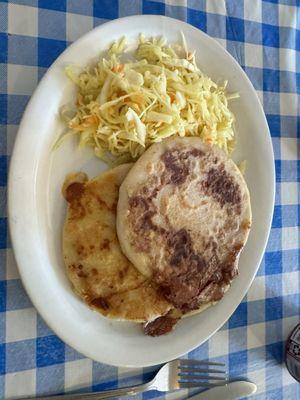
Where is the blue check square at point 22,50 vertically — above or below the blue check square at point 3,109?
above

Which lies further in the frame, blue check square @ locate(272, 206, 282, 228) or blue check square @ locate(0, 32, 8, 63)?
blue check square @ locate(272, 206, 282, 228)

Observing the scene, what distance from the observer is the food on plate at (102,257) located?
1.27 metres

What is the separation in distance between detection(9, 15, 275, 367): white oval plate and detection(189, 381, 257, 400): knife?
26 centimetres

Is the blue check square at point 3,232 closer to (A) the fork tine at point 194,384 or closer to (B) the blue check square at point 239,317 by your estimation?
(A) the fork tine at point 194,384

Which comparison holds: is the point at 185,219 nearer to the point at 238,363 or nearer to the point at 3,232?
the point at 3,232

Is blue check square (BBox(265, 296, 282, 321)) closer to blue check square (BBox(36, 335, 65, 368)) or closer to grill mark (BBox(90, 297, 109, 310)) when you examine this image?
grill mark (BBox(90, 297, 109, 310))

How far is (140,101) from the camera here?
1.27m

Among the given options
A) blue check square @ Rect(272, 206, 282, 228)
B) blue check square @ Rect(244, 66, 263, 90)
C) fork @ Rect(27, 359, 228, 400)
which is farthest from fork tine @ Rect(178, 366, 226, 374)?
blue check square @ Rect(244, 66, 263, 90)

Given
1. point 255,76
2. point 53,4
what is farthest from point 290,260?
point 53,4

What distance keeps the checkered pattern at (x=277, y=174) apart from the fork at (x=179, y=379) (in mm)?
47

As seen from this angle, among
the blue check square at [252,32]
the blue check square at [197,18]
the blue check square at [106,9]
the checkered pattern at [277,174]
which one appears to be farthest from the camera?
the blue check square at [252,32]

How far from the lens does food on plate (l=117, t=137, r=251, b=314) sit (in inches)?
49.8

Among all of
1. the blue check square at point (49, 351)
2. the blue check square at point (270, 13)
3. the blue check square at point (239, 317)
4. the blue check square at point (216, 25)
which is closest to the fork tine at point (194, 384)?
the blue check square at point (239, 317)

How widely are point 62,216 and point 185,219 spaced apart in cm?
39
